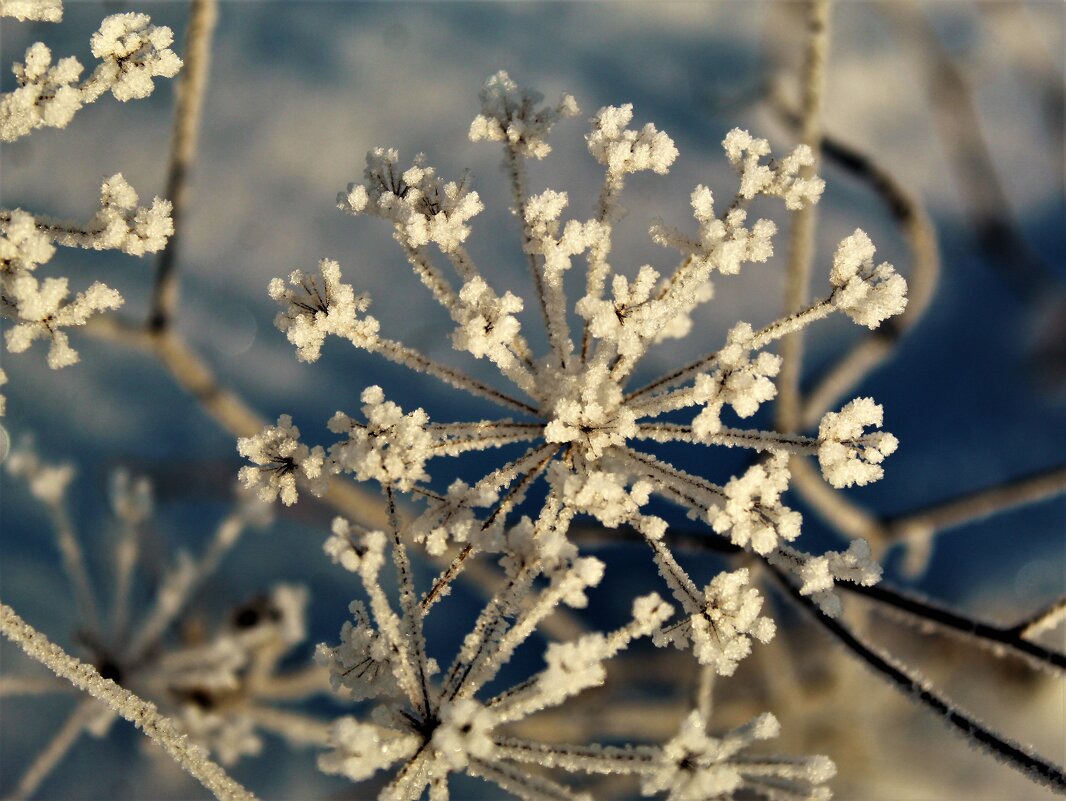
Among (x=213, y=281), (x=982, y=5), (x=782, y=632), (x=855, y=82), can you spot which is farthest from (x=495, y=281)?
(x=982, y=5)

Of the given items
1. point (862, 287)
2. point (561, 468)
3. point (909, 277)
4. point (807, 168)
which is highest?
point (909, 277)

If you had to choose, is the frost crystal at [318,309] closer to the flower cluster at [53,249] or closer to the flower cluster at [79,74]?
the flower cluster at [53,249]

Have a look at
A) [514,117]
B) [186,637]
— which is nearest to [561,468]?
[514,117]

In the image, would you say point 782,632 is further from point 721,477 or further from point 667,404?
point 667,404

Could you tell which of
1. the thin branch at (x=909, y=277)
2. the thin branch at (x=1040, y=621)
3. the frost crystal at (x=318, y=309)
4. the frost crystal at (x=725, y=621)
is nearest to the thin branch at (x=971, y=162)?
the thin branch at (x=909, y=277)

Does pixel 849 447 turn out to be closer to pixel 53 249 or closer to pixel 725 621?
pixel 725 621

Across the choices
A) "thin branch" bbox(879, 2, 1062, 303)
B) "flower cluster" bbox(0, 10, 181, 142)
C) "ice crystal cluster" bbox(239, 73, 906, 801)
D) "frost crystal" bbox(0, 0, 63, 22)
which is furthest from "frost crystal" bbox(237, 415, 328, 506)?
"thin branch" bbox(879, 2, 1062, 303)
